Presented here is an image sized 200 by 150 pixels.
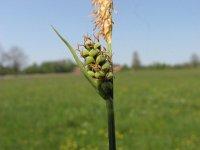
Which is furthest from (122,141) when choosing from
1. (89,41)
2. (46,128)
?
(89,41)

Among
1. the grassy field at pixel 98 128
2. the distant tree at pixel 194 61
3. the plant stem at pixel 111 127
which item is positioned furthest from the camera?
the distant tree at pixel 194 61

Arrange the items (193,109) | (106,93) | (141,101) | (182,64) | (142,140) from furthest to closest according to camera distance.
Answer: (182,64)
(141,101)
(193,109)
(142,140)
(106,93)

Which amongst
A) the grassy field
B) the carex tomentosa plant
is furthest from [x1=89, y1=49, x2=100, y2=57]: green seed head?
the grassy field

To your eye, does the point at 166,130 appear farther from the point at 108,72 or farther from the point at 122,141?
the point at 108,72

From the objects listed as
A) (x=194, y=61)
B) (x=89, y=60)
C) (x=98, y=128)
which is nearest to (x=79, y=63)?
(x=89, y=60)

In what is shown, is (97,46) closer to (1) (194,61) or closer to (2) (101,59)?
(2) (101,59)

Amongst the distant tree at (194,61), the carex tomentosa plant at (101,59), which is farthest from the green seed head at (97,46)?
the distant tree at (194,61)

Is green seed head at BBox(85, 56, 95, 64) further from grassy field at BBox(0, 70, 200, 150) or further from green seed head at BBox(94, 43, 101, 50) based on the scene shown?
grassy field at BBox(0, 70, 200, 150)

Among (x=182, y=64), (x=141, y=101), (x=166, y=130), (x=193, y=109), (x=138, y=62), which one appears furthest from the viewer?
(x=182, y=64)

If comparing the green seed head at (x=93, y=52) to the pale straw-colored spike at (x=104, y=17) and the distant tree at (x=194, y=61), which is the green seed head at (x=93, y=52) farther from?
the distant tree at (x=194, y=61)

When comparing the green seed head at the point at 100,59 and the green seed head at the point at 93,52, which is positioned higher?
the green seed head at the point at 93,52
